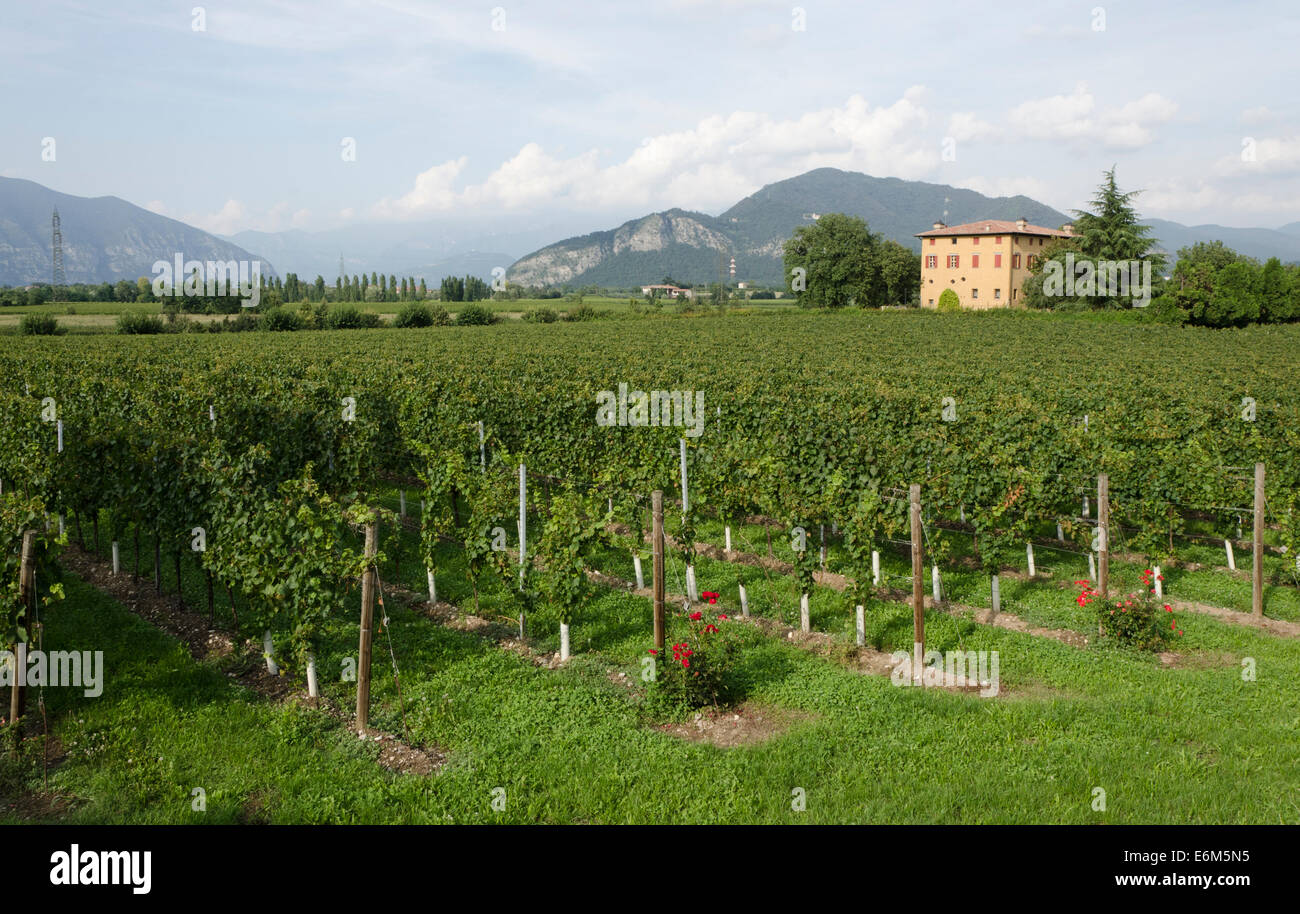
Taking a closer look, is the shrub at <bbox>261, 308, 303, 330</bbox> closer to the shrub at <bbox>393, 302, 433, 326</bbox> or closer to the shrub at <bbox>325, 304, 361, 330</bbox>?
the shrub at <bbox>325, 304, 361, 330</bbox>

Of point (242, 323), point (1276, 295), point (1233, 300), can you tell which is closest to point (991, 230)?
point (1276, 295)

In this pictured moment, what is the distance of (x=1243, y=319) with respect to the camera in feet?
191

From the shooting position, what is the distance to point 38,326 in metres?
66.0

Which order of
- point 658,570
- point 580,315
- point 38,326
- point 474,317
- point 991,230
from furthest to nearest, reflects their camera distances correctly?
point 991,230, point 580,315, point 474,317, point 38,326, point 658,570

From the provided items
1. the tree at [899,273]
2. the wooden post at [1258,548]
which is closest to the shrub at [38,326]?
the wooden post at [1258,548]

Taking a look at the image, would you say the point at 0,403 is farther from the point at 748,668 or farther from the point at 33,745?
the point at 748,668

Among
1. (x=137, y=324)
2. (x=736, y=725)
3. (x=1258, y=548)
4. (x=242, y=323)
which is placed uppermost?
(x=242, y=323)

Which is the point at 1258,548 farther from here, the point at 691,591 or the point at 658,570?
the point at 658,570

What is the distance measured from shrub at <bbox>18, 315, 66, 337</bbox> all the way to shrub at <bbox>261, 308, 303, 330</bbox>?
1672 centimetres

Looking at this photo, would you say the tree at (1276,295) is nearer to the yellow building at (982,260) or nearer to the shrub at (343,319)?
the yellow building at (982,260)

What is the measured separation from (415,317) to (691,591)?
265 ft

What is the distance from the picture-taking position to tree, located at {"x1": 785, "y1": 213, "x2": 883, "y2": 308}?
324 ft

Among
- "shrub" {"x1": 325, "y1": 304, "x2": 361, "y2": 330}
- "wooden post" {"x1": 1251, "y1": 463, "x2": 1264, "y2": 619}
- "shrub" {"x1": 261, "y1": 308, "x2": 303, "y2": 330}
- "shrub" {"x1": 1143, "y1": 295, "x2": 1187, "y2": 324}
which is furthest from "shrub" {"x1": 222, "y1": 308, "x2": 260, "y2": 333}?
"wooden post" {"x1": 1251, "y1": 463, "x2": 1264, "y2": 619}

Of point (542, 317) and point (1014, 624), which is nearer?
point (1014, 624)
